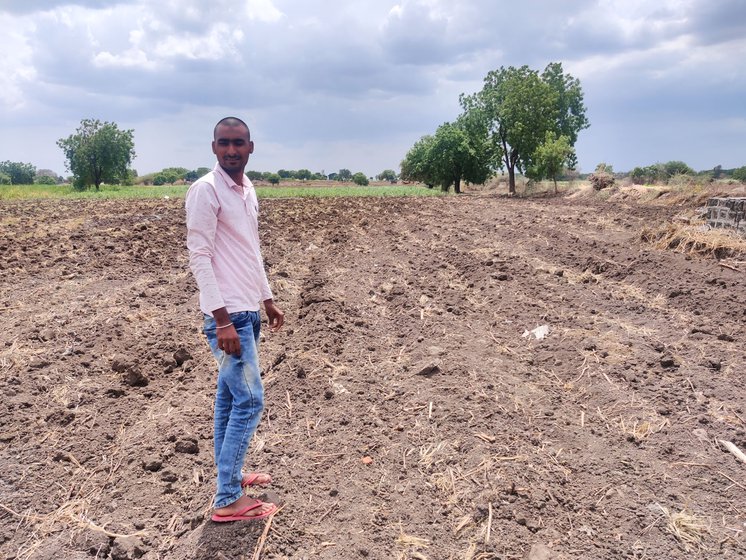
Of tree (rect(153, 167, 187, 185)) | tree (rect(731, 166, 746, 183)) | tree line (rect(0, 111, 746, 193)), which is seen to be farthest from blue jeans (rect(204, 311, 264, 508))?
tree (rect(153, 167, 187, 185))

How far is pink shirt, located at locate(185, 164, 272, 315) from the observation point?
2.61 metres

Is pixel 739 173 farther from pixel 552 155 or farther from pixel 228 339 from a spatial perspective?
pixel 228 339

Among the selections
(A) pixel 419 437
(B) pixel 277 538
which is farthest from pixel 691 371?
(B) pixel 277 538

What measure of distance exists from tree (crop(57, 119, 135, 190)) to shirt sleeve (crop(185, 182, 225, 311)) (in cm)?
6997

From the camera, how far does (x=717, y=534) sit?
113 inches

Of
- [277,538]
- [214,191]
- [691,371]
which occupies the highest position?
[214,191]

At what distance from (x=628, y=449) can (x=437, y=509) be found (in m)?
1.49

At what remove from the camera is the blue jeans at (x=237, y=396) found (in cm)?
277

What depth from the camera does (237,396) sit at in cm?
280

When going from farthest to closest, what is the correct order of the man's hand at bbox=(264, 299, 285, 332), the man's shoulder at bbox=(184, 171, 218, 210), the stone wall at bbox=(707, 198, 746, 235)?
the stone wall at bbox=(707, 198, 746, 235) → the man's hand at bbox=(264, 299, 285, 332) → the man's shoulder at bbox=(184, 171, 218, 210)

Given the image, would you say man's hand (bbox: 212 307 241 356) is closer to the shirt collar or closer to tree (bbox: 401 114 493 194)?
the shirt collar

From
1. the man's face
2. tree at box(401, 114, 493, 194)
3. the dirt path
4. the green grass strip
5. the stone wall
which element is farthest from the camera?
tree at box(401, 114, 493, 194)

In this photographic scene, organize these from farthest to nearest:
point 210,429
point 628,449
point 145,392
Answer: point 145,392
point 210,429
point 628,449

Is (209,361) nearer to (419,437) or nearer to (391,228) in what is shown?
(419,437)
